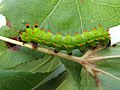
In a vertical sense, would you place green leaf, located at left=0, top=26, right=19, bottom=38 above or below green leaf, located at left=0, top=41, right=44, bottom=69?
above

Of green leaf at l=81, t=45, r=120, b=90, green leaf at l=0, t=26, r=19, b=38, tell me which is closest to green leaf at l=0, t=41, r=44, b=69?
green leaf at l=0, t=26, r=19, b=38

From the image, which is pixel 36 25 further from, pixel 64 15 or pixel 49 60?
pixel 49 60

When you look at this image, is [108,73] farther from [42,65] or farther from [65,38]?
[42,65]

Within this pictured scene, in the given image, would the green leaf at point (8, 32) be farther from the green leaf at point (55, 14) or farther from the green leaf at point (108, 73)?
the green leaf at point (108, 73)

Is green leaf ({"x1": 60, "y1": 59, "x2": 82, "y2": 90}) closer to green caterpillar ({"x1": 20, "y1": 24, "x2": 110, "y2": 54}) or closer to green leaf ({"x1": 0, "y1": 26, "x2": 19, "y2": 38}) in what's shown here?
green caterpillar ({"x1": 20, "y1": 24, "x2": 110, "y2": 54})

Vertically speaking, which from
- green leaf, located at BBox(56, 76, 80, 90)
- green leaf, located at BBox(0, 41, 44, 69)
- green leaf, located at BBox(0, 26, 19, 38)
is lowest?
green leaf, located at BBox(56, 76, 80, 90)

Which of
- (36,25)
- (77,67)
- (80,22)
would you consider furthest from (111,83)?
(36,25)

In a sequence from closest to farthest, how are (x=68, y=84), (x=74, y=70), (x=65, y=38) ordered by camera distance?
(x=65, y=38) → (x=74, y=70) → (x=68, y=84)

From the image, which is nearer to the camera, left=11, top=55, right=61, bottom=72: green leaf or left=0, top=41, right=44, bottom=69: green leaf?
left=0, top=41, right=44, bottom=69: green leaf

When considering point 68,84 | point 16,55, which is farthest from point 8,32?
point 68,84
